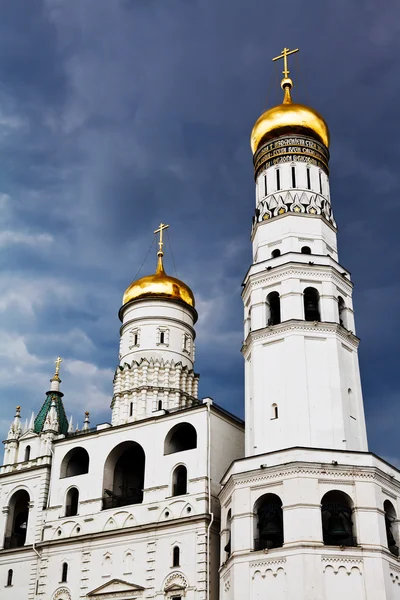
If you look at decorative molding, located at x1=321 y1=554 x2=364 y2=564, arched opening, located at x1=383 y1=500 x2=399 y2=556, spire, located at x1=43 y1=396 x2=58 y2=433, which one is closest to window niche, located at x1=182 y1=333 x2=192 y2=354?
spire, located at x1=43 y1=396 x2=58 y2=433

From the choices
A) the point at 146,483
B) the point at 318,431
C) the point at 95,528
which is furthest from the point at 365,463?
the point at 95,528

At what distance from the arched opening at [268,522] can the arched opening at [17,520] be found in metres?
14.6

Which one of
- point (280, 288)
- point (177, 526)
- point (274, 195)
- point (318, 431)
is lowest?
point (177, 526)

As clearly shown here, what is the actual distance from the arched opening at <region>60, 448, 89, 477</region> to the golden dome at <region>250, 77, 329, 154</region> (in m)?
15.7

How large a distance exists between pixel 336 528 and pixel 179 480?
28.2 feet

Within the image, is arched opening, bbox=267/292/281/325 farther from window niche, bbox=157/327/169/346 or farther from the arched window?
window niche, bbox=157/327/169/346

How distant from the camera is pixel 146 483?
31844mm

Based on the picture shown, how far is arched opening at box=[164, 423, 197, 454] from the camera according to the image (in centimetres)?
3234

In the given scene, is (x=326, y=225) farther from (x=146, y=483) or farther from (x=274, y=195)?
(x=146, y=483)

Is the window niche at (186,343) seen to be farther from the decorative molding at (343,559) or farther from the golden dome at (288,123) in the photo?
the decorative molding at (343,559)

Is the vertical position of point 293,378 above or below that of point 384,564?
above

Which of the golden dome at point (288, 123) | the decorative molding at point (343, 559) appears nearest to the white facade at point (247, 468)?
the decorative molding at point (343, 559)

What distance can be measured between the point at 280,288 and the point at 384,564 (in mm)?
10965

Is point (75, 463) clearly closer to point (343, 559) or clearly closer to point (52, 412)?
point (52, 412)
